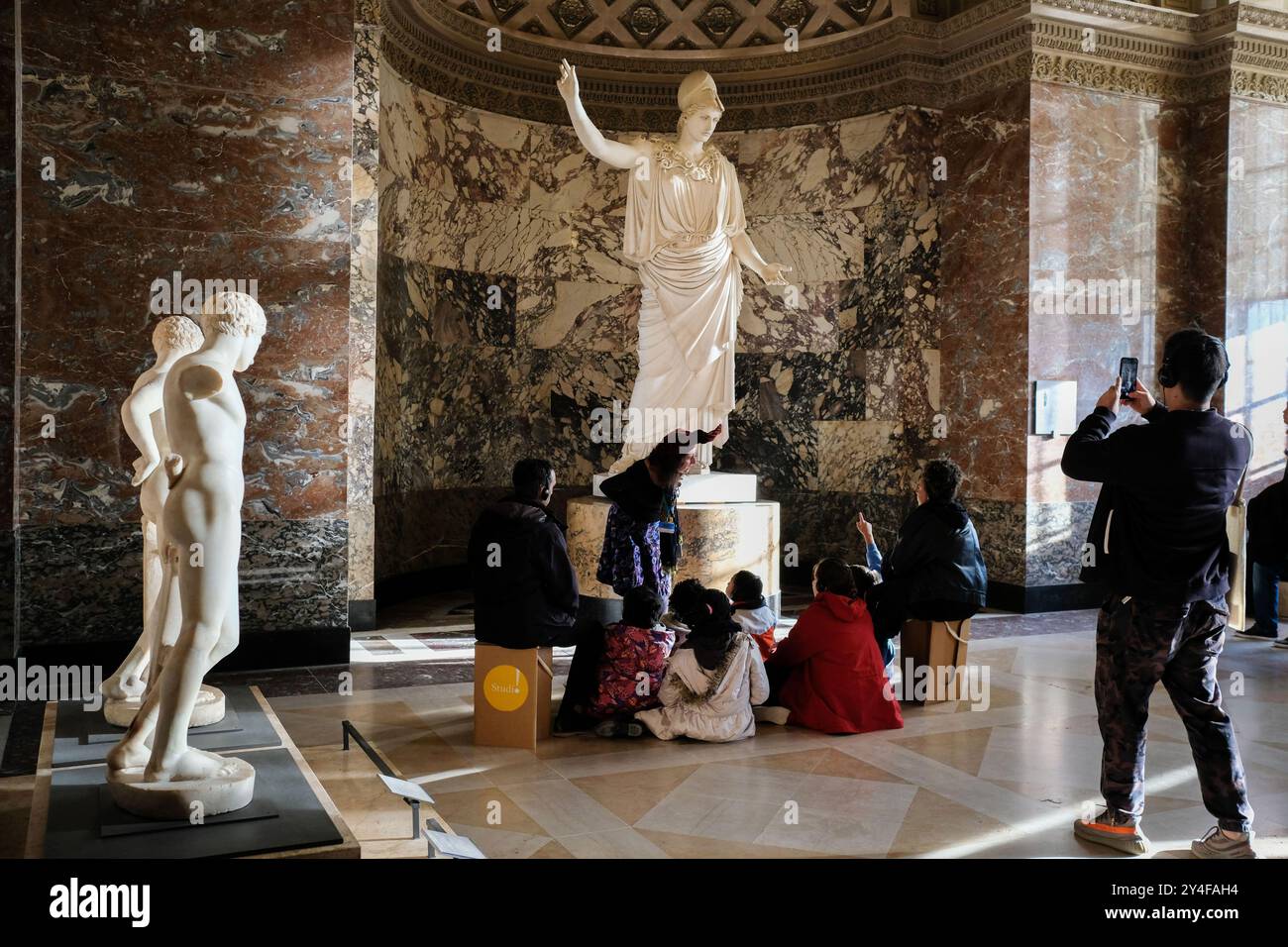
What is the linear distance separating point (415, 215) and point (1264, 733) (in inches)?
311

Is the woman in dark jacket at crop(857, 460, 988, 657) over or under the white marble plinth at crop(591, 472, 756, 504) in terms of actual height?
under

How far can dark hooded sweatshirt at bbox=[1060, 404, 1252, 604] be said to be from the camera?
371 centimetres

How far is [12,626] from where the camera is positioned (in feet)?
21.6

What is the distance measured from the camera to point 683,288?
305 inches

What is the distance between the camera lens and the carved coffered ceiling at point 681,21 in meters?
11.0

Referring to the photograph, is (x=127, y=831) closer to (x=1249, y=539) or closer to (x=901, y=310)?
(x=1249, y=539)

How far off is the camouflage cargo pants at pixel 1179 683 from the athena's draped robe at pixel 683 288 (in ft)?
14.1

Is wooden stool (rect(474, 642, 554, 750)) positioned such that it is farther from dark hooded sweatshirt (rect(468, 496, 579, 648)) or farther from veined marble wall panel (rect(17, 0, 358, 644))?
veined marble wall panel (rect(17, 0, 358, 644))

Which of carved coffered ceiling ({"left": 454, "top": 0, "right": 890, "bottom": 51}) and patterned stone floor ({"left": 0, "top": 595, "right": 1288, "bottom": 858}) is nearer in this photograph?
patterned stone floor ({"left": 0, "top": 595, "right": 1288, "bottom": 858})

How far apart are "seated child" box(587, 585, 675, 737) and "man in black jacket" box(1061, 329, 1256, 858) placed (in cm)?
222

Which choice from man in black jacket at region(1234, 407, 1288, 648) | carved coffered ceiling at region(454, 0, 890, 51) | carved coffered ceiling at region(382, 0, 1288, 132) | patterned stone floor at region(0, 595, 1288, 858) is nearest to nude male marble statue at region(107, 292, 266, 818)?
patterned stone floor at region(0, 595, 1288, 858)

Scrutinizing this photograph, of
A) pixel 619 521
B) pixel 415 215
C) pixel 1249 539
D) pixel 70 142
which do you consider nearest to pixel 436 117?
pixel 415 215

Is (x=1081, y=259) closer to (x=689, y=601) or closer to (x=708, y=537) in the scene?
(x=708, y=537)

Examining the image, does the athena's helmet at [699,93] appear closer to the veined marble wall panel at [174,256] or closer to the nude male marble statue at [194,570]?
the veined marble wall panel at [174,256]
